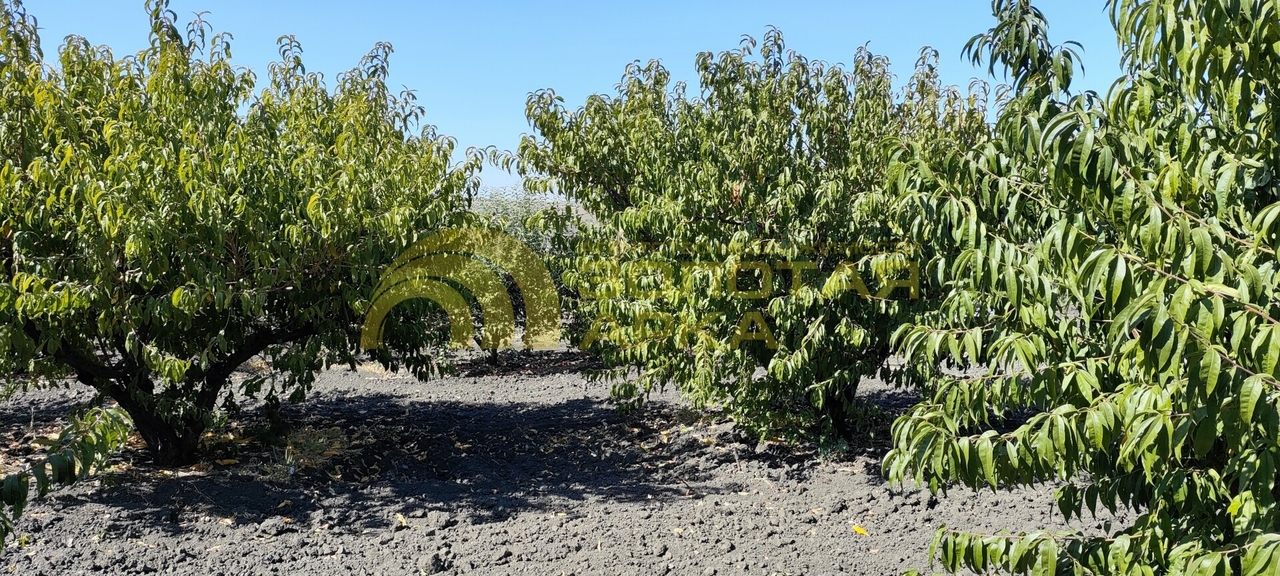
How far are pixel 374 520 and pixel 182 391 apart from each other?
6.41 ft

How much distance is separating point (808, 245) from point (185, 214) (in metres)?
3.79

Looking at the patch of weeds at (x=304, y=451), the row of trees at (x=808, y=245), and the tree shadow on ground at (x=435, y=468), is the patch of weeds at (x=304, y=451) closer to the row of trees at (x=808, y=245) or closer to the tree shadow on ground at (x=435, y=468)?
the tree shadow on ground at (x=435, y=468)

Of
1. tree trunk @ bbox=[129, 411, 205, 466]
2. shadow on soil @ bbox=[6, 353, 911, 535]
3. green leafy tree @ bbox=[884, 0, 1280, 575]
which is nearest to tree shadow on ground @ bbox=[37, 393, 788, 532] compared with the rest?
shadow on soil @ bbox=[6, 353, 911, 535]

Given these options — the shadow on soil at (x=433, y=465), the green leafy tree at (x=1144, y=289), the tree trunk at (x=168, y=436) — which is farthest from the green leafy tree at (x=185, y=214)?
the green leafy tree at (x=1144, y=289)

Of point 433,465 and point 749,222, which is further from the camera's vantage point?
point 433,465

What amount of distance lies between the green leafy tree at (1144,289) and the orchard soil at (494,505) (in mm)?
720

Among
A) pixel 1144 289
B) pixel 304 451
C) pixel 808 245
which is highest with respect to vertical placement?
Answer: pixel 808 245

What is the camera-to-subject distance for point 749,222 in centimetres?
612

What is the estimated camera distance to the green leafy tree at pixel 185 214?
4961 millimetres

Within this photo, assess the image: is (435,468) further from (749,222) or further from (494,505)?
(749,222)

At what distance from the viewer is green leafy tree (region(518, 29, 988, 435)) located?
19.9 feet

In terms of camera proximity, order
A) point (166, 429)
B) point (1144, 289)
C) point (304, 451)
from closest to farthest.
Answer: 1. point (1144, 289)
2. point (166, 429)
3. point (304, 451)

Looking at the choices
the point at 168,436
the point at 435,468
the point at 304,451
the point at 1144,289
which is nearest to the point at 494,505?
the point at 435,468

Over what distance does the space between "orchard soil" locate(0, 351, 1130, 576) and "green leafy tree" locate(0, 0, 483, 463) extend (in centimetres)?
81
